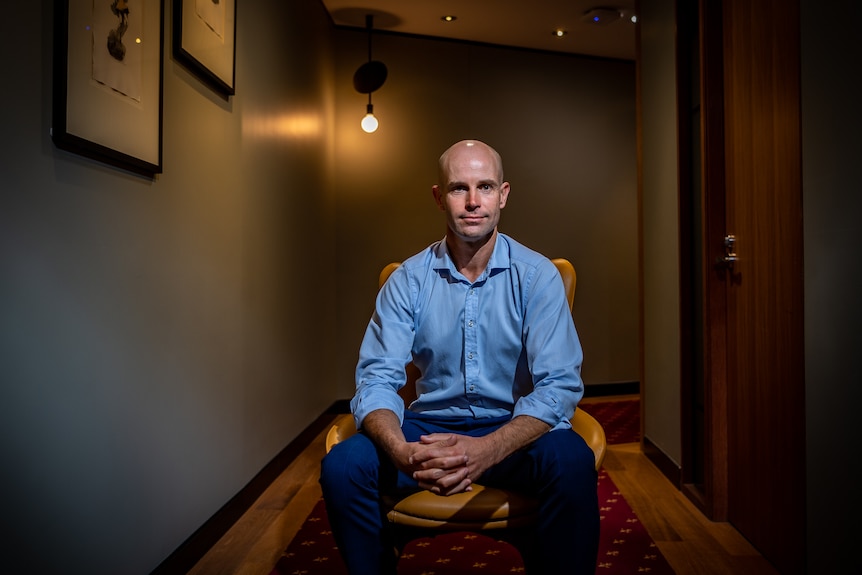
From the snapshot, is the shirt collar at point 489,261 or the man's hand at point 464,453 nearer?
the man's hand at point 464,453

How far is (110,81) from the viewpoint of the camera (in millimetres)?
1615

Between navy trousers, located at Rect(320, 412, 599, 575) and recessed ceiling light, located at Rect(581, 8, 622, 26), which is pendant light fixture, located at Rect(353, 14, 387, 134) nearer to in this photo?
recessed ceiling light, located at Rect(581, 8, 622, 26)

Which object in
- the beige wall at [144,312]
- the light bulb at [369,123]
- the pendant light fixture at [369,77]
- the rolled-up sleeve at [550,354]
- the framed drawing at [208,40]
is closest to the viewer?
the beige wall at [144,312]

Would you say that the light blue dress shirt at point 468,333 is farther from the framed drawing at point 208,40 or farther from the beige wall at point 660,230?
the beige wall at point 660,230

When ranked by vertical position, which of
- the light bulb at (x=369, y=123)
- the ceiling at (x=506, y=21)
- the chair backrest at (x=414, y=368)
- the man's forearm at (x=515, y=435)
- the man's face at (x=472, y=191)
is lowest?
the man's forearm at (x=515, y=435)

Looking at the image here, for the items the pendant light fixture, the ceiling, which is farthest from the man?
the pendant light fixture

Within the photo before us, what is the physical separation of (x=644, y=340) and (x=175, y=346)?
90.5 inches

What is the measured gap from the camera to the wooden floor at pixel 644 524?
2072 mm

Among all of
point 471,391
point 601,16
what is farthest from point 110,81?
point 601,16

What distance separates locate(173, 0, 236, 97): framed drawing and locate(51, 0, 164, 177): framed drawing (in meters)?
0.11

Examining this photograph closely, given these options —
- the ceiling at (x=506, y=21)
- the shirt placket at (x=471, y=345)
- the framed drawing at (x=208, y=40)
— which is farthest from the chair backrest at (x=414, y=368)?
the ceiling at (x=506, y=21)

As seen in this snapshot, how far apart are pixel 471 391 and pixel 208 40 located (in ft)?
4.86

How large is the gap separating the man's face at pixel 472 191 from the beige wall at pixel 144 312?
0.85 metres

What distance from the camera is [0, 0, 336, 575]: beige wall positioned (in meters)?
1.33
